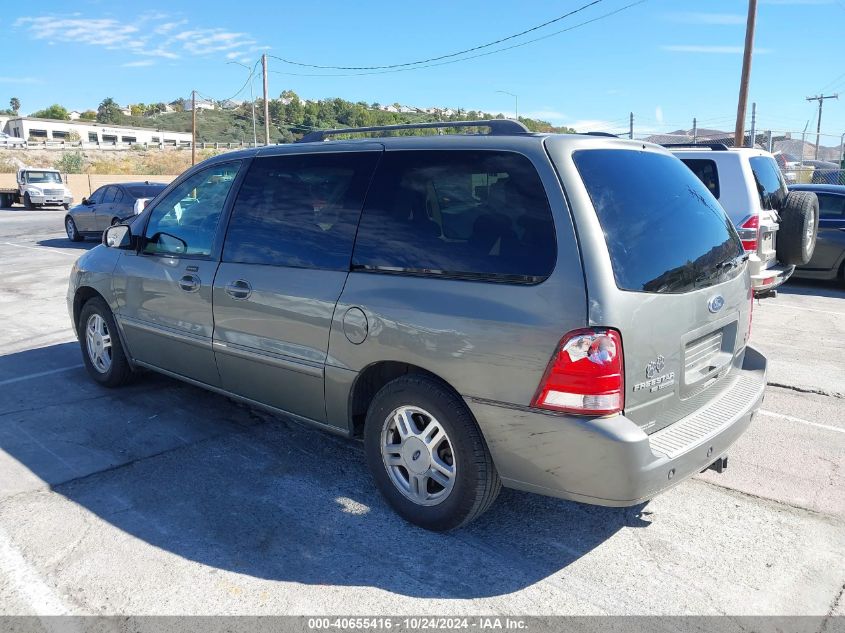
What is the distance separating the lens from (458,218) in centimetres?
328

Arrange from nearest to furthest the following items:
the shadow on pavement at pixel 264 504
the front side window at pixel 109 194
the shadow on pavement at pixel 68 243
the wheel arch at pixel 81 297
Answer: the shadow on pavement at pixel 264 504
the wheel arch at pixel 81 297
the front side window at pixel 109 194
the shadow on pavement at pixel 68 243

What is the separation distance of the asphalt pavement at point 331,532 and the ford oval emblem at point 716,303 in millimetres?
1132

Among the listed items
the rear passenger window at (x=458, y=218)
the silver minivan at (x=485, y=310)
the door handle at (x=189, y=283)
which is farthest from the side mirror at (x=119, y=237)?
the rear passenger window at (x=458, y=218)

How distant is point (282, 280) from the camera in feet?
12.7

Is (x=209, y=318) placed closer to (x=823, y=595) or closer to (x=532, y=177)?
(x=532, y=177)

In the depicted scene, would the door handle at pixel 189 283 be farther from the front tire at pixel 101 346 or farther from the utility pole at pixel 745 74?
the utility pole at pixel 745 74

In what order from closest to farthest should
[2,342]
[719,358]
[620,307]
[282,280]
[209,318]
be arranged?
[620,307] → [719,358] → [282,280] → [209,318] → [2,342]

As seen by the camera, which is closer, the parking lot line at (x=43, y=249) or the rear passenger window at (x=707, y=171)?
the rear passenger window at (x=707, y=171)

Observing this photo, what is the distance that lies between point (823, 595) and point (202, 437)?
3.65 metres

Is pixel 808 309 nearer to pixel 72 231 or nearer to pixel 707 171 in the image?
pixel 707 171

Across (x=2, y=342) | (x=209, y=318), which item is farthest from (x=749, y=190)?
(x=2, y=342)

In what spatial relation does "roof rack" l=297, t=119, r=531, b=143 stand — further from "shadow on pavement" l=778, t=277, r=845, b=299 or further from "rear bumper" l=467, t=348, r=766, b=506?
"shadow on pavement" l=778, t=277, r=845, b=299

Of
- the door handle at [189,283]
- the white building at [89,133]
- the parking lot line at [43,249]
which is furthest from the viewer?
the white building at [89,133]

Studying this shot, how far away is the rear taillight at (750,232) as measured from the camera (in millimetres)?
7211
